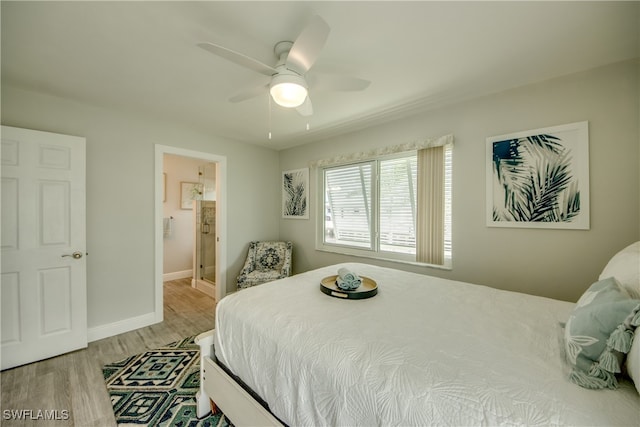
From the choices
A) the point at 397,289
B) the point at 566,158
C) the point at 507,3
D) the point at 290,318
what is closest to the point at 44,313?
the point at 290,318

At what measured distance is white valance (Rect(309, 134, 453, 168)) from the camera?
2.65 meters

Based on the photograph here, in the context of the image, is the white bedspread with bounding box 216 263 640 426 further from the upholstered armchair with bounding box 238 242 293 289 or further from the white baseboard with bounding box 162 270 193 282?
the white baseboard with bounding box 162 270 193 282

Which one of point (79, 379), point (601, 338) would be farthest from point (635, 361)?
point (79, 379)

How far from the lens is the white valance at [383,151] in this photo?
8.68 ft

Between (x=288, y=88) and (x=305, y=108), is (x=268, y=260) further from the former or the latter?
(x=288, y=88)

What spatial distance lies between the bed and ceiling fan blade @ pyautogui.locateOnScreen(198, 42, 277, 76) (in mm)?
1435

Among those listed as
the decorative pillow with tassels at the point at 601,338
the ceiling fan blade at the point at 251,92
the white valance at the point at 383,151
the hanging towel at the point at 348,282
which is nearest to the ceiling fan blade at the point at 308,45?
the ceiling fan blade at the point at 251,92

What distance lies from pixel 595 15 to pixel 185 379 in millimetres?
3678

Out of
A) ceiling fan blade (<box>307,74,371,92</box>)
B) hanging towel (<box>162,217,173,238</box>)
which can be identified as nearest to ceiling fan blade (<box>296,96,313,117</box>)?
ceiling fan blade (<box>307,74,371,92</box>)

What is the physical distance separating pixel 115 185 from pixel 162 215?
55 cm

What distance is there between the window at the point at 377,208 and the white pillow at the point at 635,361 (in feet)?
6.21

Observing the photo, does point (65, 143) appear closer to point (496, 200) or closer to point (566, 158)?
point (496, 200)

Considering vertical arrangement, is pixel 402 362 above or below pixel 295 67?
below

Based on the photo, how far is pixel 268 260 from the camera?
3998 mm
